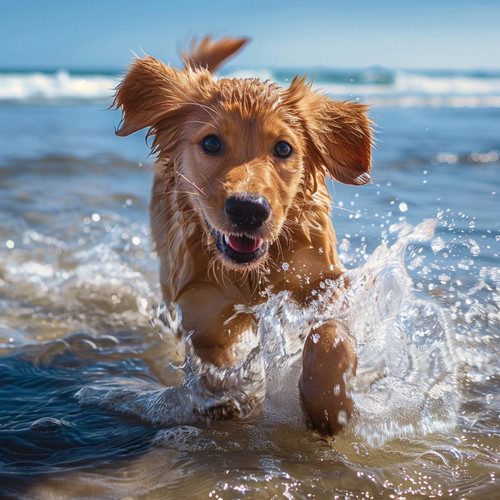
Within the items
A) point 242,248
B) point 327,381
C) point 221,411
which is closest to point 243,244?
point 242,248

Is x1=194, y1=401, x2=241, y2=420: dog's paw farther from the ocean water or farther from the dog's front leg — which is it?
the dog's front leg

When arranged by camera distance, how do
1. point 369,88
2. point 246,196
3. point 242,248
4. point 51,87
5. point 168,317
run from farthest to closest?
point 369,88, point 51,87, point 168,317, point 242,248, point 246,196

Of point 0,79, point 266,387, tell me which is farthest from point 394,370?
point 0,79

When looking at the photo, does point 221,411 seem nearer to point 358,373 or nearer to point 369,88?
point 358,373

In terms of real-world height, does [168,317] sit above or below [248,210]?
below

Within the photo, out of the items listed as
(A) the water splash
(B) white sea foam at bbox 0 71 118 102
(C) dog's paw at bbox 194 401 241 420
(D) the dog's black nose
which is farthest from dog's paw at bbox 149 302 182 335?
(B) white sea foam at bbox 0 71 118 102

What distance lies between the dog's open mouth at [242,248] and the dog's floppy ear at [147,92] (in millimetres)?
643

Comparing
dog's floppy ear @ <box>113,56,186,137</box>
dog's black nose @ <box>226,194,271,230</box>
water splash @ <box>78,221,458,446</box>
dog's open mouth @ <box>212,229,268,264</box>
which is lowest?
water splash @ <box>78,221,458,446</box>

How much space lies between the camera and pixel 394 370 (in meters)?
2.86

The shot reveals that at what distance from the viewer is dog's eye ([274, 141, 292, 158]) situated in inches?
101

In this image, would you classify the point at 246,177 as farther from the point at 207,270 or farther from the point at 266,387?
the point at 266,387

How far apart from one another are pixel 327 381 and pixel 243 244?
0.56 metres

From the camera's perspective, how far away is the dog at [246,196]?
2410mm

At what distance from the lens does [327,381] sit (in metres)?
2.39
